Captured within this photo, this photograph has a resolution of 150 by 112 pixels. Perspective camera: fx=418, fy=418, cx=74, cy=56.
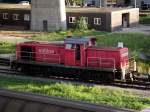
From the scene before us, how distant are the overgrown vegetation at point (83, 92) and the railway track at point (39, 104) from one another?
10.3 m

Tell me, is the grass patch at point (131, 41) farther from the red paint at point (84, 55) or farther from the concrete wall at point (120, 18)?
the red paint at point (84, 55)

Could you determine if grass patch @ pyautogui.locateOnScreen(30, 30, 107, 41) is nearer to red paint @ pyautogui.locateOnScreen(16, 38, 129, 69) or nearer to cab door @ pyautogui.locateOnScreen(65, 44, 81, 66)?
red paint @ pyautogui.locateOnScreen(16, 38, 129, 69)

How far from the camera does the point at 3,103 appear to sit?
11211mm

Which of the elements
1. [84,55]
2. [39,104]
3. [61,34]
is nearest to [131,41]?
[61,34]

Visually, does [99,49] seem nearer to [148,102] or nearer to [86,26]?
[148,102]

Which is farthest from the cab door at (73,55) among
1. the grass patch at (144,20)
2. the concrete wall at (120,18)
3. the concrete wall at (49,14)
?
the grass patch at (144,20)

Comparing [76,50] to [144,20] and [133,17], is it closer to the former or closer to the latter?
[133,17]

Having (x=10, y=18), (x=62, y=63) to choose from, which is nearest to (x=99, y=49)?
(x=62, y=63)

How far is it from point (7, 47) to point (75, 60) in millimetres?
16283

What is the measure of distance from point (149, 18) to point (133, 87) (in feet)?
153

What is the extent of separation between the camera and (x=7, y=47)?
43.2 meters

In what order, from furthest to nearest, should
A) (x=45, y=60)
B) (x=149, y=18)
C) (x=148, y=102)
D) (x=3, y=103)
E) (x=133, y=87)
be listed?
(x=149, y=18) → (x=45, y=60) → (x=133, y=87) → (x=148, y=102) → (x=3, y=103)

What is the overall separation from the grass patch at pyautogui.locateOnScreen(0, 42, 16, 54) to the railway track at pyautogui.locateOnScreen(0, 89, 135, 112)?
29.1 meters

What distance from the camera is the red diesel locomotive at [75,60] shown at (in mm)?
27406
